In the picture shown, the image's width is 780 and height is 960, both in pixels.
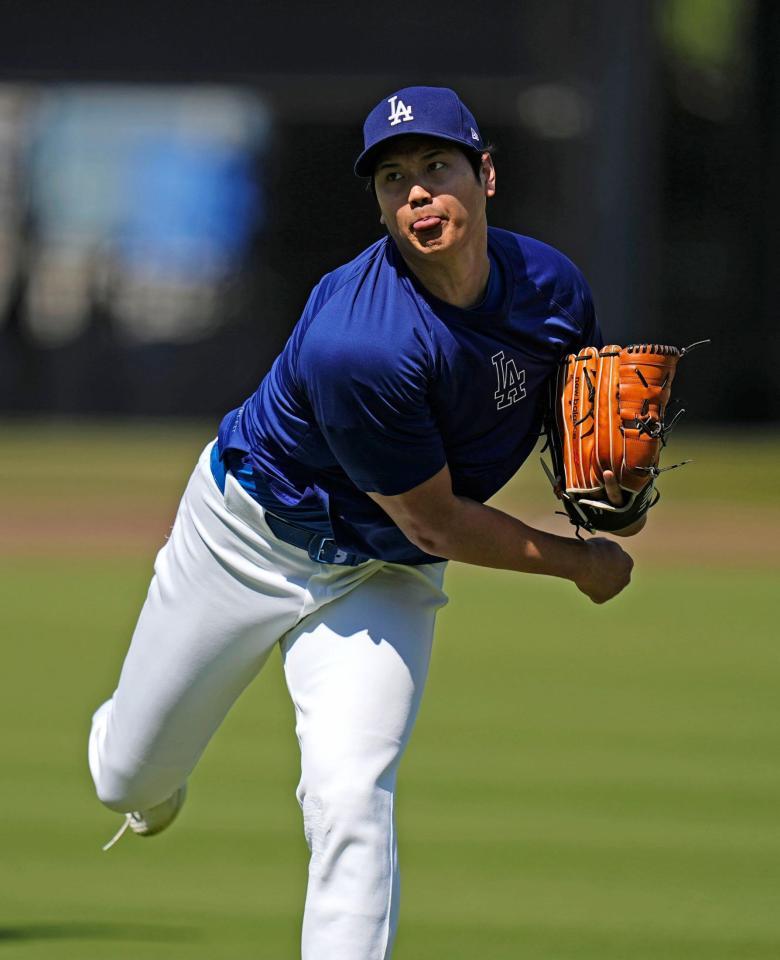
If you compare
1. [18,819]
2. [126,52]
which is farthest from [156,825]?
[126,52]

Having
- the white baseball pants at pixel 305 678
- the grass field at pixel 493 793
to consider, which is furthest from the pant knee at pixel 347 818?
the grass field at pixel 493 793

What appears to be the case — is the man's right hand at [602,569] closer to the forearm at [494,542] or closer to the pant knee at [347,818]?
the forearm at [494,542]

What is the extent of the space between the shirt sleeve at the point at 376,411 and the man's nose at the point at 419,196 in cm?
31

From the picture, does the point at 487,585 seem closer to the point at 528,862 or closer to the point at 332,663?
the point at 528,862

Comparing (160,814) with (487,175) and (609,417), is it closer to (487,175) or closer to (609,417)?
(609,417)

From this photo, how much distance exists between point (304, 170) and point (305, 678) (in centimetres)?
1715

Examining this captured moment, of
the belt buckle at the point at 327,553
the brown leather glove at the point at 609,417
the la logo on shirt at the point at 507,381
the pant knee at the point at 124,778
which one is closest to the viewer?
Result: the la logo on shirt at the point at 507,381

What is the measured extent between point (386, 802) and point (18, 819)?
2503 millimetres

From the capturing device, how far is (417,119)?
3801mm

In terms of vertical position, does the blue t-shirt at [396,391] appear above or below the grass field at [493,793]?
above

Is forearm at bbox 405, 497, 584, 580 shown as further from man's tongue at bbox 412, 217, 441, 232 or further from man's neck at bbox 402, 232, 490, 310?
man's tongue at bbox 412, 217, 441, 232

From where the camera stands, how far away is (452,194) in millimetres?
3852

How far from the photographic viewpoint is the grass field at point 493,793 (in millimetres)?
4977

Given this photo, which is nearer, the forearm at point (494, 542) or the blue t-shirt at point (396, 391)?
the blue t-shirt at point (396, 391)
